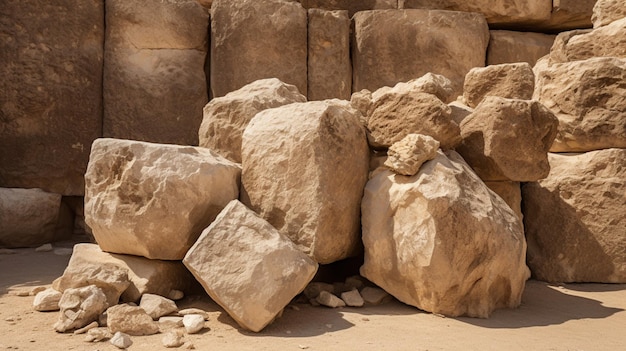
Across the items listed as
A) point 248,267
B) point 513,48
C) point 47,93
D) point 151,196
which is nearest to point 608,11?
point 513,48

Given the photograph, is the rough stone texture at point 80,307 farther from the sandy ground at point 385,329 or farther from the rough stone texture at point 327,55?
the rough stone texture at point 327,55

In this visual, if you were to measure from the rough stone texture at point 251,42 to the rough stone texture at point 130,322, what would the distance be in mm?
3423

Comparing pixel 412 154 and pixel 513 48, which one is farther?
pixel 513 48

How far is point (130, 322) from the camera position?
2.64 meters

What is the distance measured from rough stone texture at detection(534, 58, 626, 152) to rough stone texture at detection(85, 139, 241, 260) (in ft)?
8.34

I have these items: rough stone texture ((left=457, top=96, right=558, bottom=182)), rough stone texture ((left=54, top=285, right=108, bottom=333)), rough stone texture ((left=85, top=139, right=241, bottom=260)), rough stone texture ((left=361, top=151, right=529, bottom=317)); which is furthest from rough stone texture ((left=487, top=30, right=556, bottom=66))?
rough stone texture ((left=54, top=285, right=108, bottom=333))

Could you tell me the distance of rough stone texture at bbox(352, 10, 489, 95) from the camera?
237 inches

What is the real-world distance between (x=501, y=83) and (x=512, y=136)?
31.3 inches

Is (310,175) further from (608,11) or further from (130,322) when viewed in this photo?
(608,11)

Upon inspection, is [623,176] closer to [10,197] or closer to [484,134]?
[484,134]

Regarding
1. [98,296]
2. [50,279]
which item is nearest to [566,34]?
[98,296]

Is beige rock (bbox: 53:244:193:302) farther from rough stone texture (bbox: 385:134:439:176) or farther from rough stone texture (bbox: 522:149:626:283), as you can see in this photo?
rough stone texture (bbox: 522:149:626:283)

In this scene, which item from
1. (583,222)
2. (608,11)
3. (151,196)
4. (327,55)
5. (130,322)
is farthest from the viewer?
(327,55)

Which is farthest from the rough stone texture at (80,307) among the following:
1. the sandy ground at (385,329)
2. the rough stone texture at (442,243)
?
the rough stone texture at (442,243)
